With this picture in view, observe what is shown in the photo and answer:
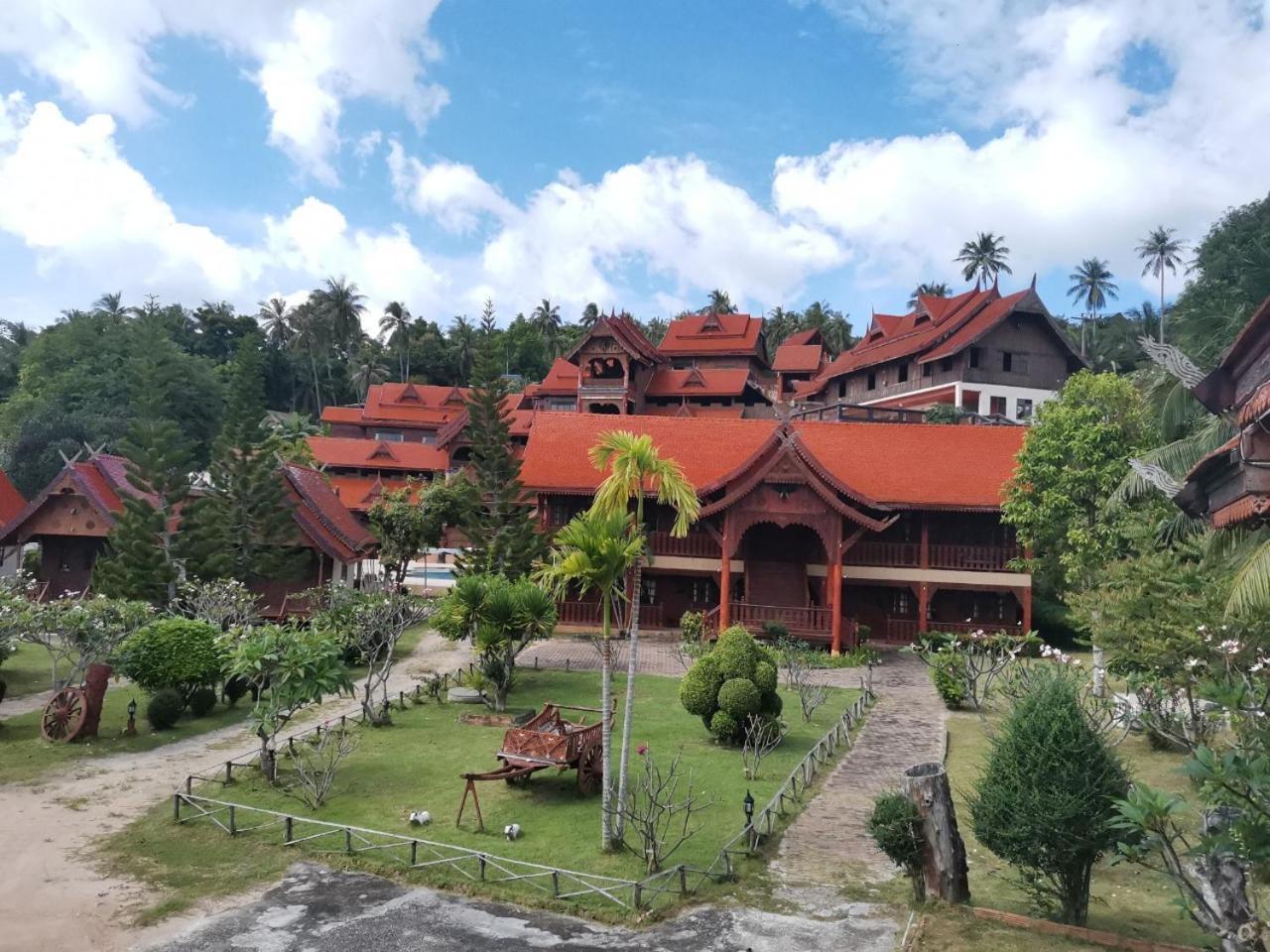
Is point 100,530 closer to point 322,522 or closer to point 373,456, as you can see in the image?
point 322,522

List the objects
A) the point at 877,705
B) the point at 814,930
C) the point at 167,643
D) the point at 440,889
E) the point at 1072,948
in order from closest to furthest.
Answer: the point at 1072,948 < the point at 814,930 < the point at 440,889 < the point at 167,643 < the point at 877,705

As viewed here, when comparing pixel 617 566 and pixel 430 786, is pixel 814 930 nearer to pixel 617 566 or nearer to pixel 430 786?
pixel 617 566

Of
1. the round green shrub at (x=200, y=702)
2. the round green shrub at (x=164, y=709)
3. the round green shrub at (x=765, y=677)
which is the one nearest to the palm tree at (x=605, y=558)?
the round green shrub at (x=765, y=677)

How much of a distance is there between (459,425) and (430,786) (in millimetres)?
39605

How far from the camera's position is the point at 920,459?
2989 cm

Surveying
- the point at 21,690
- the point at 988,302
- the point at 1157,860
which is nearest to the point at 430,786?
the point at 1157,860

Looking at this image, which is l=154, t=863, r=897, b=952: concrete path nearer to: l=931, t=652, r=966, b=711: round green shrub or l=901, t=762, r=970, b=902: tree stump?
l=901, t=762, r=970, b=902: tree stump

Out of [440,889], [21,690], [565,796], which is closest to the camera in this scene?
[440,889]

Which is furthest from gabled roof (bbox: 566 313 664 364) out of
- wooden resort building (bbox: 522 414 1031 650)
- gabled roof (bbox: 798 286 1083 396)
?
wooden resort building (bbox: 522 414 1031 650)

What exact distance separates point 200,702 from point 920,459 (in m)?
23.1

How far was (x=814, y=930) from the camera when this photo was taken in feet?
29.3

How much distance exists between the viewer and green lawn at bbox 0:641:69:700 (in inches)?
845

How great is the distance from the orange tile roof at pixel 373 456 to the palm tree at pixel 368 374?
30.0 m

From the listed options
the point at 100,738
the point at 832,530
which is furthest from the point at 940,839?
the point at 832,530
